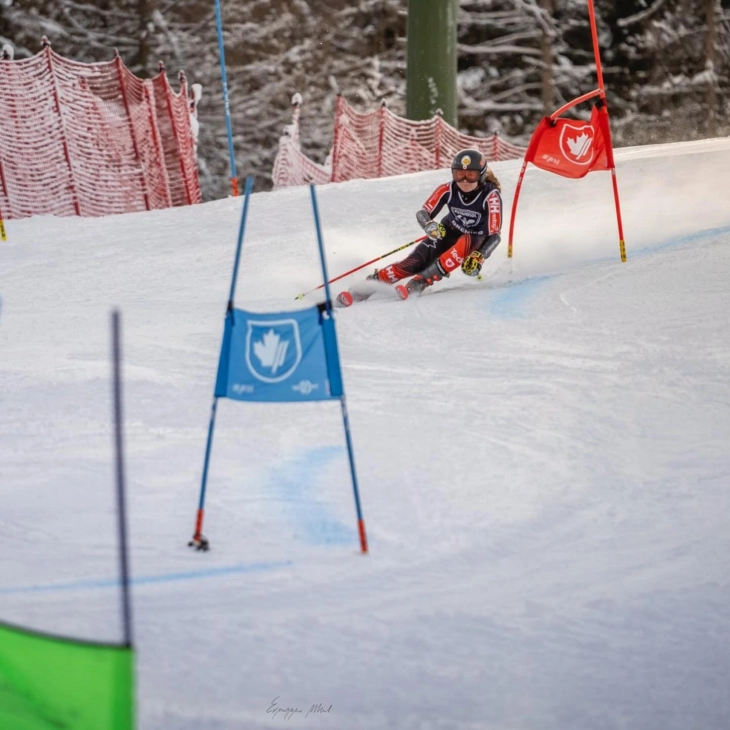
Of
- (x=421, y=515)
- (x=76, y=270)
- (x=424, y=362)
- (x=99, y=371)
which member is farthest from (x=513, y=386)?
(x=76, y=270)

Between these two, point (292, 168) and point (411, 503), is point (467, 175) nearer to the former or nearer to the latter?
point (411, 503)

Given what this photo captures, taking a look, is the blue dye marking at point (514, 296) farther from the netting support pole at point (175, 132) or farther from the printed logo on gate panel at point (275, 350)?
the netting support pole at point (175, 132)

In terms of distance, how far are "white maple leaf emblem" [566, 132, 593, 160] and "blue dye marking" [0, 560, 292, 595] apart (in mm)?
5567

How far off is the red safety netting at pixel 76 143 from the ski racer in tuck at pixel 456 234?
569 centimetres

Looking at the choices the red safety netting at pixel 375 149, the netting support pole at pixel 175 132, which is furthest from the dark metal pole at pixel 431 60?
the netting support pole at pixel 175 132

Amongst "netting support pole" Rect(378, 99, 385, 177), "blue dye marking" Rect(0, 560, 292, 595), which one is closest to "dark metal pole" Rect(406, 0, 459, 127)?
"netting support pole" Rect(378, 99, 385, 177)

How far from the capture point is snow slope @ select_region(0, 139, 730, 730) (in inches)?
120

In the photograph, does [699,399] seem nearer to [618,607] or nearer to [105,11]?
[618,607]

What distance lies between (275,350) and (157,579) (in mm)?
909

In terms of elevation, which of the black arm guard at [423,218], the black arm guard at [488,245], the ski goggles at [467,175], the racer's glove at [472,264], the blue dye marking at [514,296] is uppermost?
the ski goggles at [467,175]

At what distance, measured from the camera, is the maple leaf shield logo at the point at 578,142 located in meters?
8.38

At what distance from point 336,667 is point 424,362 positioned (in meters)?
3.45

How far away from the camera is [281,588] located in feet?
11.9

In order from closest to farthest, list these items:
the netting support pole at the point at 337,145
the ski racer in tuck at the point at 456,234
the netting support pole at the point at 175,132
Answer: the ski racer in tuck at the point at 456,234, the netting support pole at the point at 175,132, the netting support pole at the point at 337,145
